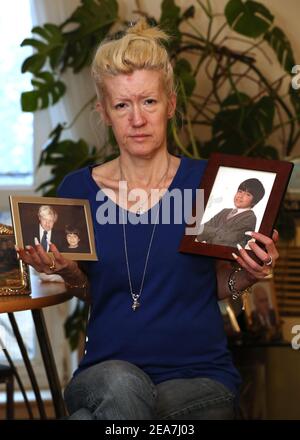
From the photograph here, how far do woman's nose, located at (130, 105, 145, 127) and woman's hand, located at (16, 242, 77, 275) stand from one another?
0.34 meters

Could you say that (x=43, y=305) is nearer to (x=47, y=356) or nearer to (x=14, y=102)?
(x=47, y=356)

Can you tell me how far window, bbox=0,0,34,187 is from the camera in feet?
11.9

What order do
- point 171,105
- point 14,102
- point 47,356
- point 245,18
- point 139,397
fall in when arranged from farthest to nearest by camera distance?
point 14,102, point 245,18, point 47,356, point 171,105, point 139,397

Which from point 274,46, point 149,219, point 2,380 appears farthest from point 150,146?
point 274,46

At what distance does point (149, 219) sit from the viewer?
6.75 feet

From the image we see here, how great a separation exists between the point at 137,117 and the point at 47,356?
80cm

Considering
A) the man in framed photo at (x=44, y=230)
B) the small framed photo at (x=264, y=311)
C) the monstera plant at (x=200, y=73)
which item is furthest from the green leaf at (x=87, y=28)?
the man in framed photo at (x=44, y=230)

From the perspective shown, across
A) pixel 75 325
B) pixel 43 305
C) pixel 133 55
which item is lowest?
pixel 75 325

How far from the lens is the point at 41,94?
10.9 feet

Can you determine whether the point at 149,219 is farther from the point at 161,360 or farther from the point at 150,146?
the point at 161,360

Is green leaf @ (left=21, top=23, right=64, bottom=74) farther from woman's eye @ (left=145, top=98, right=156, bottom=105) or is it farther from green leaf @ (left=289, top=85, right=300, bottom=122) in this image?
woman's eye @ (left=145, top=98, right=156, bottom=105)

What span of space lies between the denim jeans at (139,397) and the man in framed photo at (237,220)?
31 centimetres

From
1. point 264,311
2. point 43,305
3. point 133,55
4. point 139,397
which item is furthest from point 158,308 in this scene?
point 264,311

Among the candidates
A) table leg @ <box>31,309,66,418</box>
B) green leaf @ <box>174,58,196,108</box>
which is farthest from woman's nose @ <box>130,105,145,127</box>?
green leaf @ <box>174,58,196,108</box>
